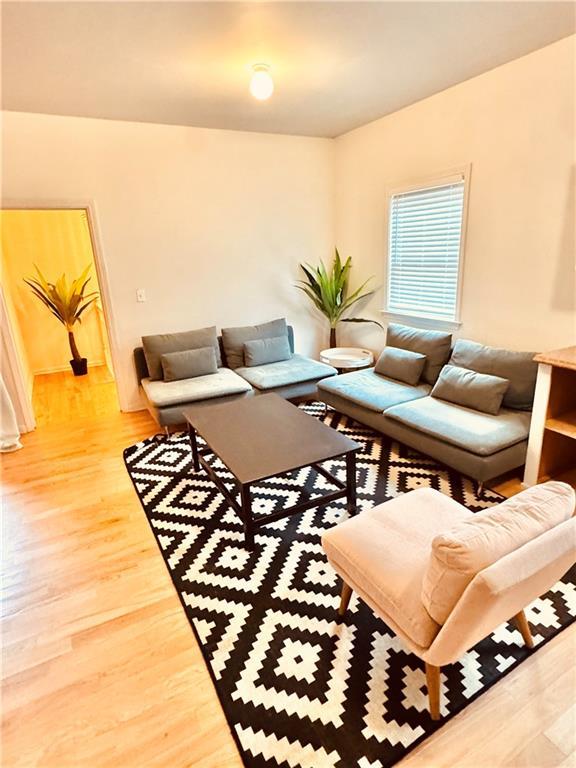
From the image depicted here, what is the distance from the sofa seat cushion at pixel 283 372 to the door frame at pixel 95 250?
1.19m

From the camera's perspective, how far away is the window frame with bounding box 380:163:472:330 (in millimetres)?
3205

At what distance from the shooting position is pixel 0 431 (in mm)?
3428

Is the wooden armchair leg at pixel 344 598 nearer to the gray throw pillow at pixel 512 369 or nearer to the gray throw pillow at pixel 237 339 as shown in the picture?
the gray throw pillow at pixel 512 369

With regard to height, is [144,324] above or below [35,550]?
above

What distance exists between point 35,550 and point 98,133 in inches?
130

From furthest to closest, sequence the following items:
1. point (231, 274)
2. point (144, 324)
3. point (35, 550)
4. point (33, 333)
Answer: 1. point (33, 333)
2. point (231, 274)
3. point (144, 324)
4. point (35, 550)

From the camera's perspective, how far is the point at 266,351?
425 centimetres

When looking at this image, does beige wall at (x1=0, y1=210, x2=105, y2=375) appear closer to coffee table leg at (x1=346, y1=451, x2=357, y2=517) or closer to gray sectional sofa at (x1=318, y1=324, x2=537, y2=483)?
gray sectional sofa at (x1=318, y1=324, x2=537, y2=483)

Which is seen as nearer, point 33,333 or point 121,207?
point 121,207

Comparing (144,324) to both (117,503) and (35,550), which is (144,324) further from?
(35,550)

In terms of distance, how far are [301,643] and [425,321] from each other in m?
2.97

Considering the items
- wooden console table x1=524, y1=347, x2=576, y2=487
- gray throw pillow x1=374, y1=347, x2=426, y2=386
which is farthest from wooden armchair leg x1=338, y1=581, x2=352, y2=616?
gray throw pillow x1=374, y1=347, x2=426, y2=386

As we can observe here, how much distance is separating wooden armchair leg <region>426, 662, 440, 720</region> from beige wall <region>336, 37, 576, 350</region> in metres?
2.34

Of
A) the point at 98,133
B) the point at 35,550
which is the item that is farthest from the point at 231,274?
the point at 35,550
